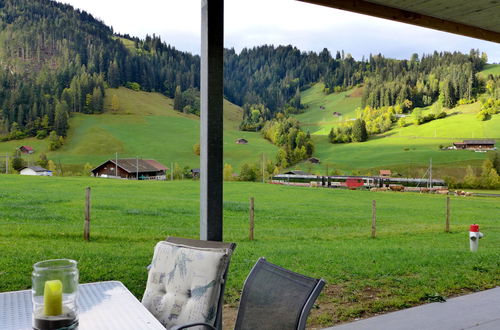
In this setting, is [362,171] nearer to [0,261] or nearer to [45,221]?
[45,221]

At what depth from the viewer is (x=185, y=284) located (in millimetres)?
1805

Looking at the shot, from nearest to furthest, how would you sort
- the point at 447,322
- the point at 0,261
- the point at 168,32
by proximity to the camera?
the point at 447,322 < the point at 0,261 < the point at 168,32

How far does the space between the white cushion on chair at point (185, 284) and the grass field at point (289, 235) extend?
5.67 feet

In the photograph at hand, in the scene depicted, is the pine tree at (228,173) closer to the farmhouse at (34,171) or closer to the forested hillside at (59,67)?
the forested hillside at (59,67)

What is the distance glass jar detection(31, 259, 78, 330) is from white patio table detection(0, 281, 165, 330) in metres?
0.21

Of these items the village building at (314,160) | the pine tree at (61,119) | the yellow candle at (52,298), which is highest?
the pine tree at (61,119)

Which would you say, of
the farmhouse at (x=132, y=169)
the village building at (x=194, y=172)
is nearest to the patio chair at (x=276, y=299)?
the village building at (x=194, y=172)

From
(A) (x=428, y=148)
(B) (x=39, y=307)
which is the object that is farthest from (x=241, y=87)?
(B) (x=39, y=307)

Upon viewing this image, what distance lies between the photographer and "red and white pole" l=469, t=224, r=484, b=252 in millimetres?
5094

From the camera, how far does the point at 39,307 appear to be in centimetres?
116

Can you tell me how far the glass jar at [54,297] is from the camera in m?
1.14

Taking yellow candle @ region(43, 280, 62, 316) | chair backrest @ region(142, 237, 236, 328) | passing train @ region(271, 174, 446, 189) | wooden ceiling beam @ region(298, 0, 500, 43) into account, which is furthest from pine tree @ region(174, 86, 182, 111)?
yellow candle @ region(43, 280, 62, 316)

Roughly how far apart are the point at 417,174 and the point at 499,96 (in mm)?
1428

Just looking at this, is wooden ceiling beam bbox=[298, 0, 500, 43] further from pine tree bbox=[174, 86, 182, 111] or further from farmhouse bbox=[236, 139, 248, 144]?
farmhouse bbox=[236, 139, 248, 144]
